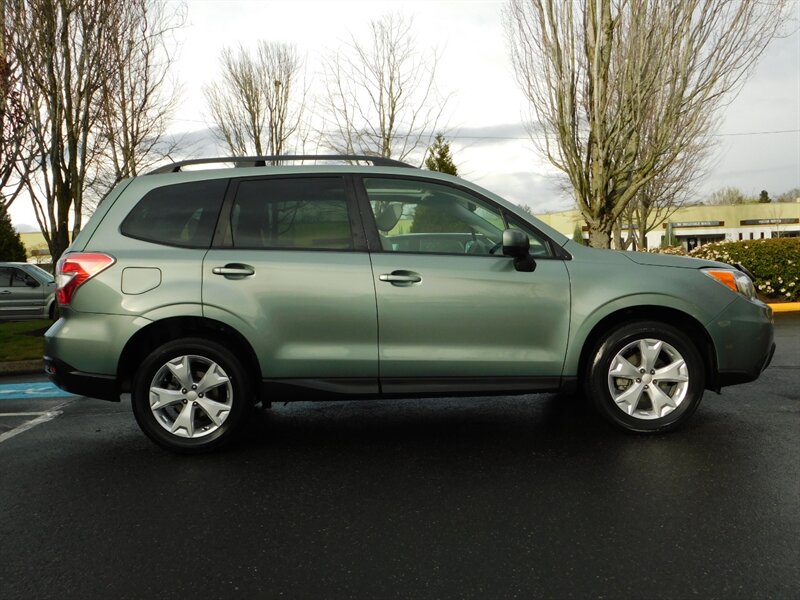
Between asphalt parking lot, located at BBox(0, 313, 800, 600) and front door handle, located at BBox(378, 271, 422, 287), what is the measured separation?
1.06 metres

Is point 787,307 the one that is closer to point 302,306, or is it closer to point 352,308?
point 352,308

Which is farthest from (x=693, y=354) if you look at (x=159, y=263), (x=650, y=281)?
(x=159, y=263)

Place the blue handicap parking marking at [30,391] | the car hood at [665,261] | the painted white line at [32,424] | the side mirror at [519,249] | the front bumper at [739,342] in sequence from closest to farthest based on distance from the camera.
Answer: the side mirror at [519,249], the front bumper at [739,342], the car hood at [665,261], the painted white line at [32,424], the blue handicap parking marking at [30,391]

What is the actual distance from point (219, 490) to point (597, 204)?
13511 mm

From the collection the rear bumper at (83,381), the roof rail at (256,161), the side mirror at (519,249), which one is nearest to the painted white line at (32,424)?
the rear bumper at (83,381)

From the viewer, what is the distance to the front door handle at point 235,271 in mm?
4445

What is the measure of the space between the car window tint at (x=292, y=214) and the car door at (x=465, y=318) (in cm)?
21

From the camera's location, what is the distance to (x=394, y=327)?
4.46 meters

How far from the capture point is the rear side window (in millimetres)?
4574

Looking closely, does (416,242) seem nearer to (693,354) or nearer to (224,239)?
(224,239)

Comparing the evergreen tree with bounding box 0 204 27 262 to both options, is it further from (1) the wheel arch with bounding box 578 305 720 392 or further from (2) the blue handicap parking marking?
(1) the wheel arch with bounding box 578 305 720 392

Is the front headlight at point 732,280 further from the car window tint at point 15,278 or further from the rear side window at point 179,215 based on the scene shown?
the car window tint at point 15,278

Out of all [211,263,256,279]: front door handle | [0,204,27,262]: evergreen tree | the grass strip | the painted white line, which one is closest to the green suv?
[211,263,256,279]: front door handle

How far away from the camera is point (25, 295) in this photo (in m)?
16.4
